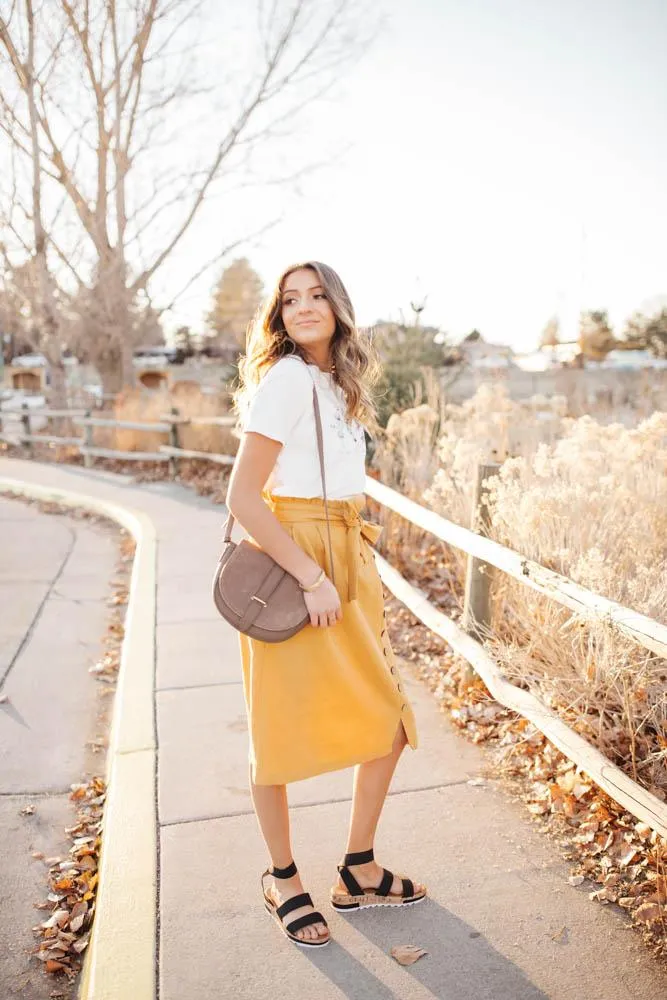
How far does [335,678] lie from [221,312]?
5463cm

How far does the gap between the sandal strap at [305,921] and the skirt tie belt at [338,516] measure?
3.16 ft

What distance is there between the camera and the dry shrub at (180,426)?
1164 centimetres

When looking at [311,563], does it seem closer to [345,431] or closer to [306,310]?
[345,431]

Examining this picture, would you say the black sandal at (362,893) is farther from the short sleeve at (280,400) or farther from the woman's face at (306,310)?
the woman's face at (306,310)

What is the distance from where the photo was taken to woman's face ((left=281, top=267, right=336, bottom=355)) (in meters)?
2.13

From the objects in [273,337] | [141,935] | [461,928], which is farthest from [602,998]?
[273,337]

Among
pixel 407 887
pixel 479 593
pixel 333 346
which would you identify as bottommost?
pixel 407 887

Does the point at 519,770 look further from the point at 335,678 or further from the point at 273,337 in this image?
the point at 273,337

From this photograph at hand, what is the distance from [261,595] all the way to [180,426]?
10680 millimetres

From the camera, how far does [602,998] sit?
2043 mm

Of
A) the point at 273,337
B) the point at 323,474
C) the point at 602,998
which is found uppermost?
the point at 273,337

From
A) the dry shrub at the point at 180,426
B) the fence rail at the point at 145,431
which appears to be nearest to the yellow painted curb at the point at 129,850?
the fence rail at the point at 145,431

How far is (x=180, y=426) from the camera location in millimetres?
12336

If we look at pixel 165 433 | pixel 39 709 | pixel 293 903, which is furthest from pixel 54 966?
pixel 165 433
